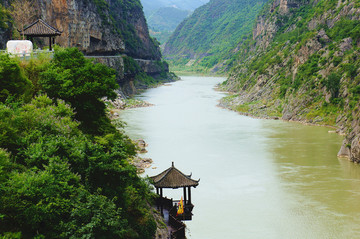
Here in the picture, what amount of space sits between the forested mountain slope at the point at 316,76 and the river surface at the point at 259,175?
3.82 m

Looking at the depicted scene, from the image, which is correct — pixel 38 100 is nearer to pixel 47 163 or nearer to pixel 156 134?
pixel 47 163

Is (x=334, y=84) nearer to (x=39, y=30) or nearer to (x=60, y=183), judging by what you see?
(x=39, y=30)

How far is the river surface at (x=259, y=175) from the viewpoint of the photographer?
28953 millimetres

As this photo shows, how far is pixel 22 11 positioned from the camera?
68.0 meters

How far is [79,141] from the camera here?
22203 millimetres

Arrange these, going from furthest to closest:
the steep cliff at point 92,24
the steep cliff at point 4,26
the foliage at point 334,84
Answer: the steep cliff at point 92,24 < the foliage at point 334,84 < the steep cliff at point 4,26

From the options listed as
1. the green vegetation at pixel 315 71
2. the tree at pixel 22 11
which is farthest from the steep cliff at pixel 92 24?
the green vegetation at pixel 315 71

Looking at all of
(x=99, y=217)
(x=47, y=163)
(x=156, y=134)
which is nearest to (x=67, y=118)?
(x=47, y=163)

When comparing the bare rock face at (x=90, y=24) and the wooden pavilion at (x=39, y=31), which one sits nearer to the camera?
the wooden pavilion at (x=39, y=31)

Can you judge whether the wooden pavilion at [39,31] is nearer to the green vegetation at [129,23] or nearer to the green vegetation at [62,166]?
the green vegetation at [62,166]

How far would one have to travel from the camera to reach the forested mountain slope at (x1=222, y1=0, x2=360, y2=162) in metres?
63.5

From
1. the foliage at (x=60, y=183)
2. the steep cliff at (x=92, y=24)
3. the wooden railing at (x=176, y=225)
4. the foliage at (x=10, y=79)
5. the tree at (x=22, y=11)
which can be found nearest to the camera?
the foliage at (x=60, y=183)

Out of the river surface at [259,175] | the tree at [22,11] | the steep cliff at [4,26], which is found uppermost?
the tree at [22,11]

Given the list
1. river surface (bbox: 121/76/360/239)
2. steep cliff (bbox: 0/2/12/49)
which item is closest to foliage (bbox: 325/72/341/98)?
river surface (bbox: 121/76/360/239)
